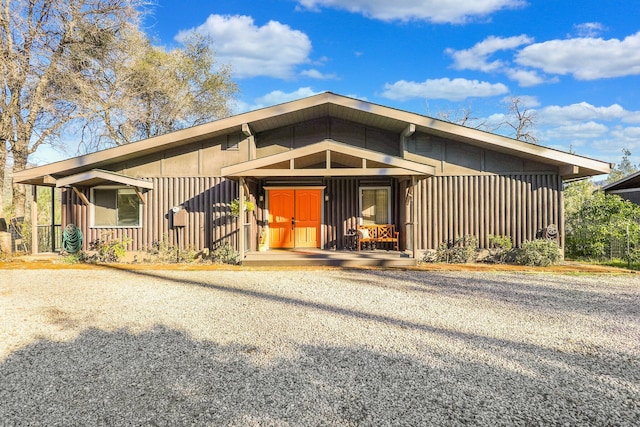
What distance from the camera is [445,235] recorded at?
403 inches

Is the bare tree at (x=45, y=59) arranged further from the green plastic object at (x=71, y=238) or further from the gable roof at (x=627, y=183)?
the gable roof at (x=627, y=183)

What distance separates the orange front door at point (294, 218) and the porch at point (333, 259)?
1.46 meters

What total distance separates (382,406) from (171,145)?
30.9 ft

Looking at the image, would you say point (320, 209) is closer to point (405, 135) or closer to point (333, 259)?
point (333, 259)

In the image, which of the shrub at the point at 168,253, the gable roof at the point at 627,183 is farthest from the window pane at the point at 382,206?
the gable roof at the point at 627,183

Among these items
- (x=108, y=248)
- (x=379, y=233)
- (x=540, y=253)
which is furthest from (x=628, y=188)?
(x=108, y=248)

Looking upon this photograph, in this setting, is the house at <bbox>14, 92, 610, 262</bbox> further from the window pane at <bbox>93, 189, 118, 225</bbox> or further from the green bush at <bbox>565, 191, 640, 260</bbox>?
the green bush at <bbox>565, 191, 640, 260</bbox>

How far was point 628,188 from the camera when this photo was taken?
1529 cm

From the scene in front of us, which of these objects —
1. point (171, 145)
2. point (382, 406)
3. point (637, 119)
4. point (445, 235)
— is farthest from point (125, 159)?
point (637, 119)

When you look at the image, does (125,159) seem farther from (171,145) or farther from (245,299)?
(245,299)

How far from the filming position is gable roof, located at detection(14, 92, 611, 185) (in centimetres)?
937

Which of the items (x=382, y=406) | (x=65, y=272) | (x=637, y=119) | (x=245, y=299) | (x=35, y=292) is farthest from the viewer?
(x=637, y=119)

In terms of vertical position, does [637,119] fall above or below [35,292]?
above

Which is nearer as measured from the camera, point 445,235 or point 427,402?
point 427,402
